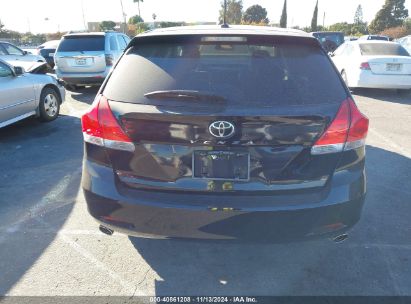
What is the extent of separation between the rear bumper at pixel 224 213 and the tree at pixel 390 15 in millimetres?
67751

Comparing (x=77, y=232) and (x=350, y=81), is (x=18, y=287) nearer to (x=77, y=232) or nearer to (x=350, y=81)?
(x=77, y=232)

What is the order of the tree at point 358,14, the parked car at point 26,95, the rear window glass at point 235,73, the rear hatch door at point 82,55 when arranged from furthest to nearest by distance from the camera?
the tree at point 358,14, the rear hatch door at point 82,55, the parked car at point 26,95, the rear window glass at point 235,73

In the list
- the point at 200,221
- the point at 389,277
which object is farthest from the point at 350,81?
the point at 200,221

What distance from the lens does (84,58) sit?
35.9ft

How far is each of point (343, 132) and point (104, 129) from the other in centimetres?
152

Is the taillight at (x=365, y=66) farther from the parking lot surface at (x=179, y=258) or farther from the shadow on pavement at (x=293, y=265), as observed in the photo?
the shadow on pavement at (x=293, y=265)

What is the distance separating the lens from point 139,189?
8.01 ft

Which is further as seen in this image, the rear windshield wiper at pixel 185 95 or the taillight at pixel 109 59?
the taillight at pixel 109 59

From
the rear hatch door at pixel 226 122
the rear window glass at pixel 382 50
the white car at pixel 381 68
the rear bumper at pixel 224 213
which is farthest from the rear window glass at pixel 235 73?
the rear window glass at pixel 382 50

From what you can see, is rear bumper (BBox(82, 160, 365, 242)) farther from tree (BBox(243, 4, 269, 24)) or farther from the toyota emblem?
tree (BBox(243, 4, 269, 24))

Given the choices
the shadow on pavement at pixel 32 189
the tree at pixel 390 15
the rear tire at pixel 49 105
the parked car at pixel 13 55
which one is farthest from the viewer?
the tree at pixel 390 15

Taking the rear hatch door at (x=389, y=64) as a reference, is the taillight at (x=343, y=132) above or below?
above

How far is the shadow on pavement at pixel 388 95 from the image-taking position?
33.6 ft

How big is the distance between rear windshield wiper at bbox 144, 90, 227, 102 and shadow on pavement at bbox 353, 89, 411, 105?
917cm
